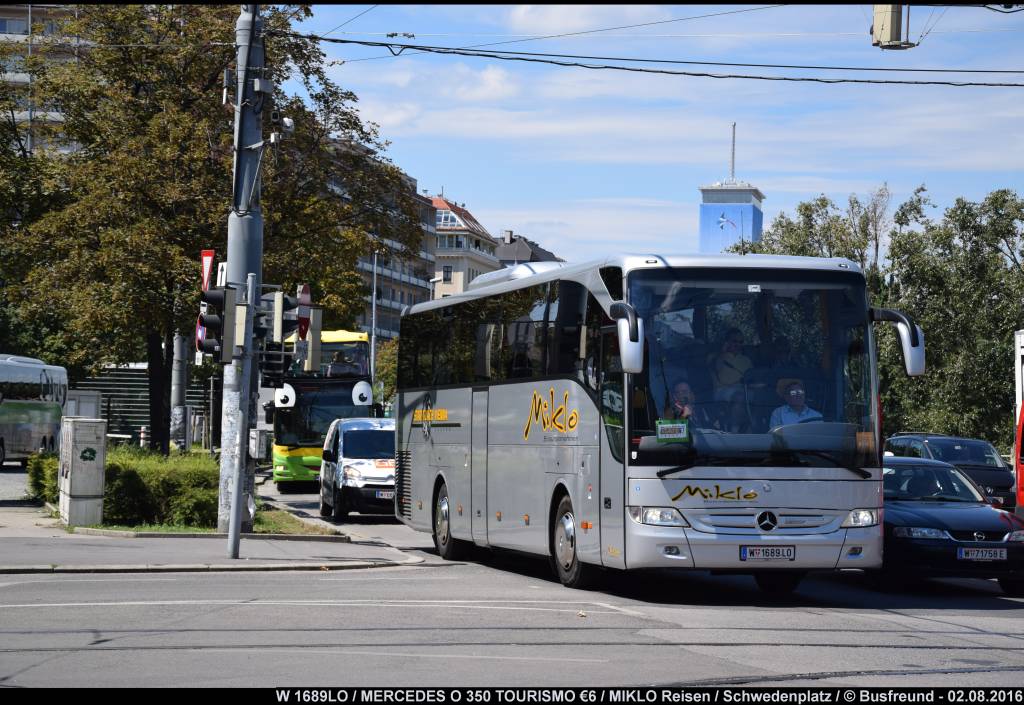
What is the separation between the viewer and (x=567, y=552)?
16766 millimetres

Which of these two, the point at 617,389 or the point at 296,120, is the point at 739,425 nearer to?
the point at 617,389

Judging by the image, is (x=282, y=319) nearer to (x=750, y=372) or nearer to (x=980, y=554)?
(x=750, y=372)

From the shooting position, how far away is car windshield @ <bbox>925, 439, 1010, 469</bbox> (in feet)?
97.8

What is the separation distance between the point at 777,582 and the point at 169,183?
774 inches

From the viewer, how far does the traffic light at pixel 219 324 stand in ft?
63.5

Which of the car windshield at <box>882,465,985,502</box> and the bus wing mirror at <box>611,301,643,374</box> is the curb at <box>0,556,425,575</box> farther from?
the car windshield at <box>882,465,985,502</box>

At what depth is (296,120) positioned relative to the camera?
3481 centimetres

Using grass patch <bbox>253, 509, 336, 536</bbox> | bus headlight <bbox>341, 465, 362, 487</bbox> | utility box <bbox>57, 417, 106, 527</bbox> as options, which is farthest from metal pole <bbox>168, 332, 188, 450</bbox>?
utility box <bbox>57, 417, 106, 527</bbox>

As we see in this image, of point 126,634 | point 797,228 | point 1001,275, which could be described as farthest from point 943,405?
point 126,634

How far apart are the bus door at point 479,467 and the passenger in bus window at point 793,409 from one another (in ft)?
18.1

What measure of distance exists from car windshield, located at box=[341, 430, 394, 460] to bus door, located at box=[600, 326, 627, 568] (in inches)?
555

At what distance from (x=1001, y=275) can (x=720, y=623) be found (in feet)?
155
